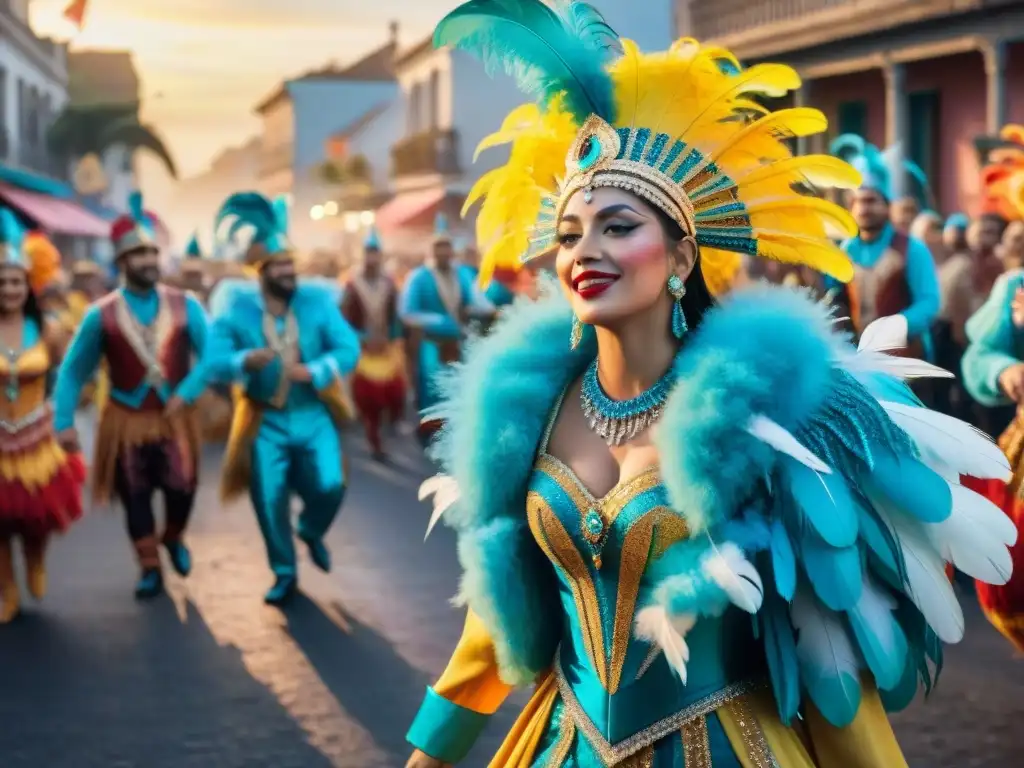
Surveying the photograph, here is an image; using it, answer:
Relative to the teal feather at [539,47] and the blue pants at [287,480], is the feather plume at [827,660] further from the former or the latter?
the blue pants at [287,480]

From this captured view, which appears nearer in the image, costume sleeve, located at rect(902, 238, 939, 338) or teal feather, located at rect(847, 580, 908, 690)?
teal feather, located at rect(847, 580, 908, 690)

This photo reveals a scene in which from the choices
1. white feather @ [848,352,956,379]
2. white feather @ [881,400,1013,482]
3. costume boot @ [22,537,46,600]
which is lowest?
costume boot @ [22,537,46,600]

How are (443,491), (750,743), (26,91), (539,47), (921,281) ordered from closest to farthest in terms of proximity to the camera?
(750,743)
(539,47)
(443,491)
(921,281)
(26,91)

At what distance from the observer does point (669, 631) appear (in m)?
2.94

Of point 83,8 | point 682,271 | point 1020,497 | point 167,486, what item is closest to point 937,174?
point 83,8

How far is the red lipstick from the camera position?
3.09 m

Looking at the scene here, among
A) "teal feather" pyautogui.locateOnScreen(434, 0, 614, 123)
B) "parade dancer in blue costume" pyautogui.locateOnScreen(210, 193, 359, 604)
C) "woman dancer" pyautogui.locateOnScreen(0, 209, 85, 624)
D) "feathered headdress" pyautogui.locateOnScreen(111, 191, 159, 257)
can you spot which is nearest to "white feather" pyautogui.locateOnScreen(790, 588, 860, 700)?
"teal feather" pyautogui.locateOnScreen(434, 0, 614, 123)

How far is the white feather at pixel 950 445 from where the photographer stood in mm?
2992

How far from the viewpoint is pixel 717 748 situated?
2996mm

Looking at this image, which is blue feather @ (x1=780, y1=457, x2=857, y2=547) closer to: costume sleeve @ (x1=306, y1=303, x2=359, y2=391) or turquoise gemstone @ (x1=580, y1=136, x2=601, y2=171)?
turquoise gemstone @ (x1=580, y1=136, x2=601, y2=171)

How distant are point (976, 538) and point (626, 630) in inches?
25.5

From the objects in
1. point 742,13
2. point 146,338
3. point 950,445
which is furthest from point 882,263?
point 742,13

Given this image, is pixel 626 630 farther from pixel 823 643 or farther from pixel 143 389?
pixel 143 389

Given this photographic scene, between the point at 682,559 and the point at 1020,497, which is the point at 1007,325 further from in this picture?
the point at 682,559
